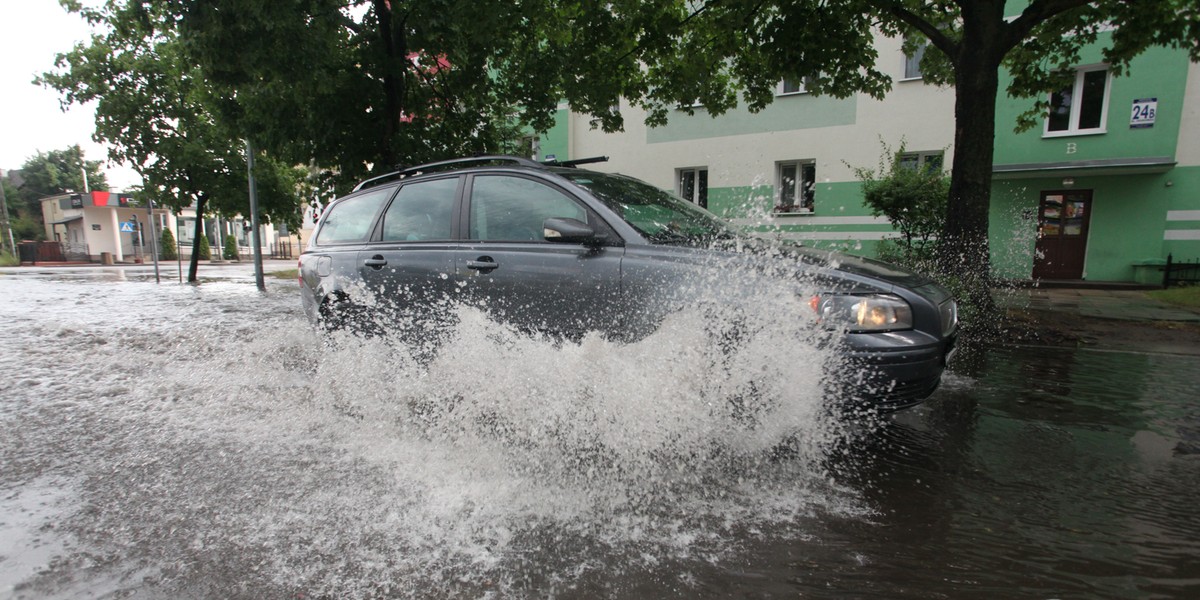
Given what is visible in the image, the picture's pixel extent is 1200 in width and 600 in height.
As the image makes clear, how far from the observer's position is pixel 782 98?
17.0 meters

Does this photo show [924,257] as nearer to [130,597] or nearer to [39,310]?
[130,597]

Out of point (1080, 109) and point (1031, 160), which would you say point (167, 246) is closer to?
point (1031, 160)

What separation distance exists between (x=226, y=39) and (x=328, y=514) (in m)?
8.11

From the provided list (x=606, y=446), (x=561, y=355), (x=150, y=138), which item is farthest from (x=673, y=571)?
(x=150, y=138)

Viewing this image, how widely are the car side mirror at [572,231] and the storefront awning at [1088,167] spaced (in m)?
15.1

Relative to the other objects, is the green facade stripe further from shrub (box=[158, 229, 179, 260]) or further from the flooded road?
shrub (box=[158, 229, 179, 260])

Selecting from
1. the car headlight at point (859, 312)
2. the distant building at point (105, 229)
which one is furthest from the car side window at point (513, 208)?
the distant building at point (105, 229)

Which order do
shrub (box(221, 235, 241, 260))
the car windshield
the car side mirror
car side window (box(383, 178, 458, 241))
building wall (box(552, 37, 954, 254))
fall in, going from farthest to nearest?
shrub (box(221, 235, 241, 260)) < building wall (box(552, 37, 954, 254)) < car side window (box(383, 178, 458, 241)) < the car windshield < the car side mirror

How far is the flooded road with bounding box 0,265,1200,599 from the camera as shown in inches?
89.6

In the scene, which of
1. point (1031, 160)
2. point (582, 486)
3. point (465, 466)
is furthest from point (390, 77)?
point (1031, 160)

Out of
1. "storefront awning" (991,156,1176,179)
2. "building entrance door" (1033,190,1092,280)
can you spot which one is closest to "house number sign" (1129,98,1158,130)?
"storefront awning" (991,156,1176,179)

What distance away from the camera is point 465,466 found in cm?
321

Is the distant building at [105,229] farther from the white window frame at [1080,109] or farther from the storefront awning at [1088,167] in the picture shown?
the white window frame at [1080,109]

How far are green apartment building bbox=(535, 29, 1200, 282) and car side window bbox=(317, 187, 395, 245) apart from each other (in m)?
8.97
